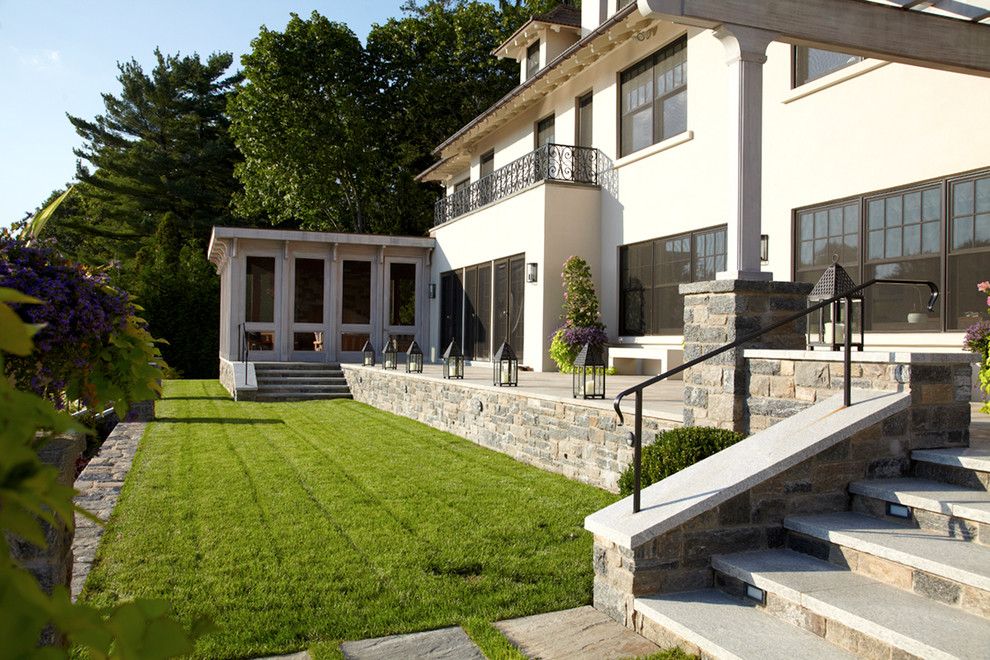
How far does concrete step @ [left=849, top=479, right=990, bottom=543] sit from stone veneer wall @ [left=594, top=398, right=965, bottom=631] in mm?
121

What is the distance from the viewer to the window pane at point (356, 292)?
19875 millimetres

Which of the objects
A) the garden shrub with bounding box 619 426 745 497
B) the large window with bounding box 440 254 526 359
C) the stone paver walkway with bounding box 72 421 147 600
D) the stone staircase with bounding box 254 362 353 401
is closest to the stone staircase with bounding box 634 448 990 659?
the garden shrub with bounding box 619 426 745 497

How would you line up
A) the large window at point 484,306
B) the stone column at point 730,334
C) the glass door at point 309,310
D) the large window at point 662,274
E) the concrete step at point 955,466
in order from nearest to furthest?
1. the concrete step at point 955,466
2. the stone column at point 730,334
3. the large window at point 662,274
4. the large window at point 484,306
5. the glass door at point 309,310

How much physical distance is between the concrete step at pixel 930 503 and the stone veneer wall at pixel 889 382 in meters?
0.44

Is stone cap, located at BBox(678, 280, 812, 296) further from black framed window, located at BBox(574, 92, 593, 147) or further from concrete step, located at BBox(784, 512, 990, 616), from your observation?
black framed window, located at BBox(574, 92, 593, 147)

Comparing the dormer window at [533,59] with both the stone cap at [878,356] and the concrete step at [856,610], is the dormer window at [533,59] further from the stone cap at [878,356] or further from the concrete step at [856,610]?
the concrete step at [856,610]

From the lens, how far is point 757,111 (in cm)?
610

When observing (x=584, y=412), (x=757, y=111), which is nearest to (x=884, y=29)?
(x=757, y=111)

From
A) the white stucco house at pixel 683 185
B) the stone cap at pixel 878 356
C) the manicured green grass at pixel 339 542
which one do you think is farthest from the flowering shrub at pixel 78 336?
the white stucco house at pixel 683 185

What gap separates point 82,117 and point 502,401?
34388 mm

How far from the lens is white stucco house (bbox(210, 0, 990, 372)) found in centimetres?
639

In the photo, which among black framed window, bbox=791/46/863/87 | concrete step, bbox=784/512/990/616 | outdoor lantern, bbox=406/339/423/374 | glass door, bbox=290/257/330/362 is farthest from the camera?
glass door, bbox=290/257/330/362

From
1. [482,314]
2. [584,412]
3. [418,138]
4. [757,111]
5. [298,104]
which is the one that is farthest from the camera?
[418,138]

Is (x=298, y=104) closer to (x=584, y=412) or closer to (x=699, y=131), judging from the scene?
(x=699, y=131)
